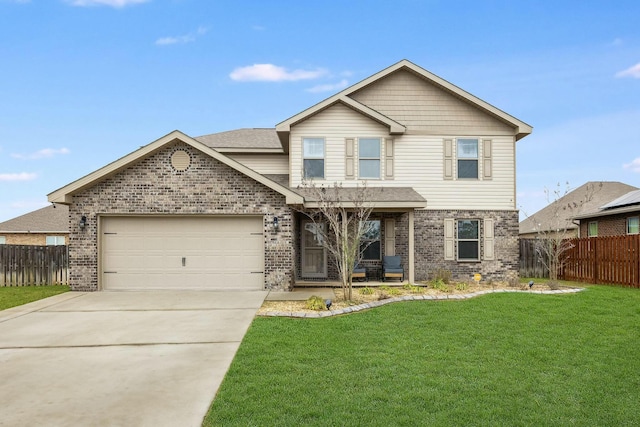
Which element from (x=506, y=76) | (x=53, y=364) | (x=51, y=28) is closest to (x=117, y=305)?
(x=53, y=364)

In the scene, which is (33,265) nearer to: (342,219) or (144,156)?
(144,156)

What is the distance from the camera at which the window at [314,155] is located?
15766 millimetres

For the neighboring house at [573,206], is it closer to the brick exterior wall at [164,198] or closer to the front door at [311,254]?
the front door at [311,254]

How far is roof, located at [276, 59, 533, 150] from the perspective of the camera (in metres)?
15.4

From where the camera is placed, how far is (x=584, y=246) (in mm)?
17406

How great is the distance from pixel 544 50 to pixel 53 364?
18.1 m

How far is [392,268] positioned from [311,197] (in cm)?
366

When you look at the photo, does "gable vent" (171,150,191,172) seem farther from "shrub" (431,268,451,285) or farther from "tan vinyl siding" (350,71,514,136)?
"shrub" (431,268,451,285)

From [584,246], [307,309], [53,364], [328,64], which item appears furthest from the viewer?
[328,64]

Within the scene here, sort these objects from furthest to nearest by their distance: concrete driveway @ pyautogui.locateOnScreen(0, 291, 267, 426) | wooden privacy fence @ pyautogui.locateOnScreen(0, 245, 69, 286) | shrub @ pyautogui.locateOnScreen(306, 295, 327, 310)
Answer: wooden privacy fence @ pyautogui.locateOnScreen(0, 245, 69, 286) < shrub @ pyautogui.locateOnScreen(306, 295, 327, 310) < concrete driveway @ pyautogui.locateOnScreen(0, 291, 267, 426)

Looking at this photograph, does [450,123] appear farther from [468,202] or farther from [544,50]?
[544,50]

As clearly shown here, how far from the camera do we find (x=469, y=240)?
16.1m

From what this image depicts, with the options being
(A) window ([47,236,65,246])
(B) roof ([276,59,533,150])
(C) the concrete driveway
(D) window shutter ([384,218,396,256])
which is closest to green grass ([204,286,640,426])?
(C) the concrete driveway

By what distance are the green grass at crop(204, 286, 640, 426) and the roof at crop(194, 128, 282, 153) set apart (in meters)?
9.85
